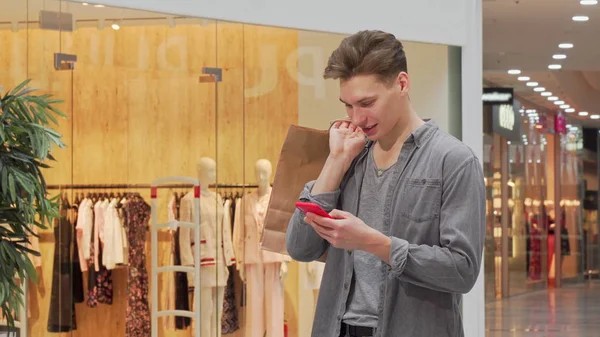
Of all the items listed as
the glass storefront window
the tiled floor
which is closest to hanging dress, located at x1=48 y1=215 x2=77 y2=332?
the glass storefront window

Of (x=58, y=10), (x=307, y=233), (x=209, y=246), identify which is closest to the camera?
(x=307, y=233)

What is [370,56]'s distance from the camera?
7.00 feet

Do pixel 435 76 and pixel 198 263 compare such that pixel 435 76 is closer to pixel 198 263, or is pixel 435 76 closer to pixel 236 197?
pixel 236 197

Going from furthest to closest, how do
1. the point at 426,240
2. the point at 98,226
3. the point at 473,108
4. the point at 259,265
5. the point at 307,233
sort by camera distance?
the point at 473,108, the point at 259,265, the point at 98,226, the point at 307,233, the point at 426,240

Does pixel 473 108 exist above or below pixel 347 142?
above

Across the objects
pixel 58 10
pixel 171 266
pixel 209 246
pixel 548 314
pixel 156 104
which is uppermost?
pixel 58 10

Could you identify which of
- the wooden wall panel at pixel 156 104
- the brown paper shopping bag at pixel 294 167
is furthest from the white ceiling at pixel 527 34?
the brown paper shopping bag at pixel 294 167

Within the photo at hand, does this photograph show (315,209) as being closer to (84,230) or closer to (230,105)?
(84,230)

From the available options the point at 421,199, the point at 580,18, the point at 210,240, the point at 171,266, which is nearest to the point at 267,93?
the point at 210,240

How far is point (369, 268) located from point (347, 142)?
1.04ft

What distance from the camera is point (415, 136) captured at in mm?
2201

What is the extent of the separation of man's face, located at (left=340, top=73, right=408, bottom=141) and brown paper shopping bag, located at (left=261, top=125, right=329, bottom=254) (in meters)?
0.36

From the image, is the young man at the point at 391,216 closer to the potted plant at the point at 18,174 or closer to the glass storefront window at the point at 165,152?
the potted plant at the point at 18,174

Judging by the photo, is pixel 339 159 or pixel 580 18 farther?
pixel 580 18
